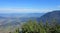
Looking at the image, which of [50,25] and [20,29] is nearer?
[20,29]

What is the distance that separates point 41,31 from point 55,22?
13.5 ft

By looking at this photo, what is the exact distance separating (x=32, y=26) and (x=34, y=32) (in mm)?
1032

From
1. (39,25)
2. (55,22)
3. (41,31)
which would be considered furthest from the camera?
(55,22)

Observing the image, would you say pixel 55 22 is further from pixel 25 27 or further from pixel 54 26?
pixel 25 27

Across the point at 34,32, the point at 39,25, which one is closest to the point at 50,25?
the point at 39,25

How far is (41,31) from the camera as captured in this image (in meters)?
21.0

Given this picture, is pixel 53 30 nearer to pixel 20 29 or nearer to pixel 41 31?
pixel 41 31

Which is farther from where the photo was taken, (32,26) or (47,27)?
(47,27)

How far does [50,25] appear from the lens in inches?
958

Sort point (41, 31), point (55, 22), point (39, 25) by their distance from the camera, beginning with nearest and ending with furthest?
1. point (41, 31)
2. point (39, 25)
3. point (55, 22)

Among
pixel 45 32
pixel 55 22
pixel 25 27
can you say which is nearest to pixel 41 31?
pixel 45 32

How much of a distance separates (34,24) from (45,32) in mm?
1974

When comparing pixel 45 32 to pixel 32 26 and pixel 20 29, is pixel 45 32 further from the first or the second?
pixel 20 29

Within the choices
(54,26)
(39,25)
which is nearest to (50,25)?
(54,26)
